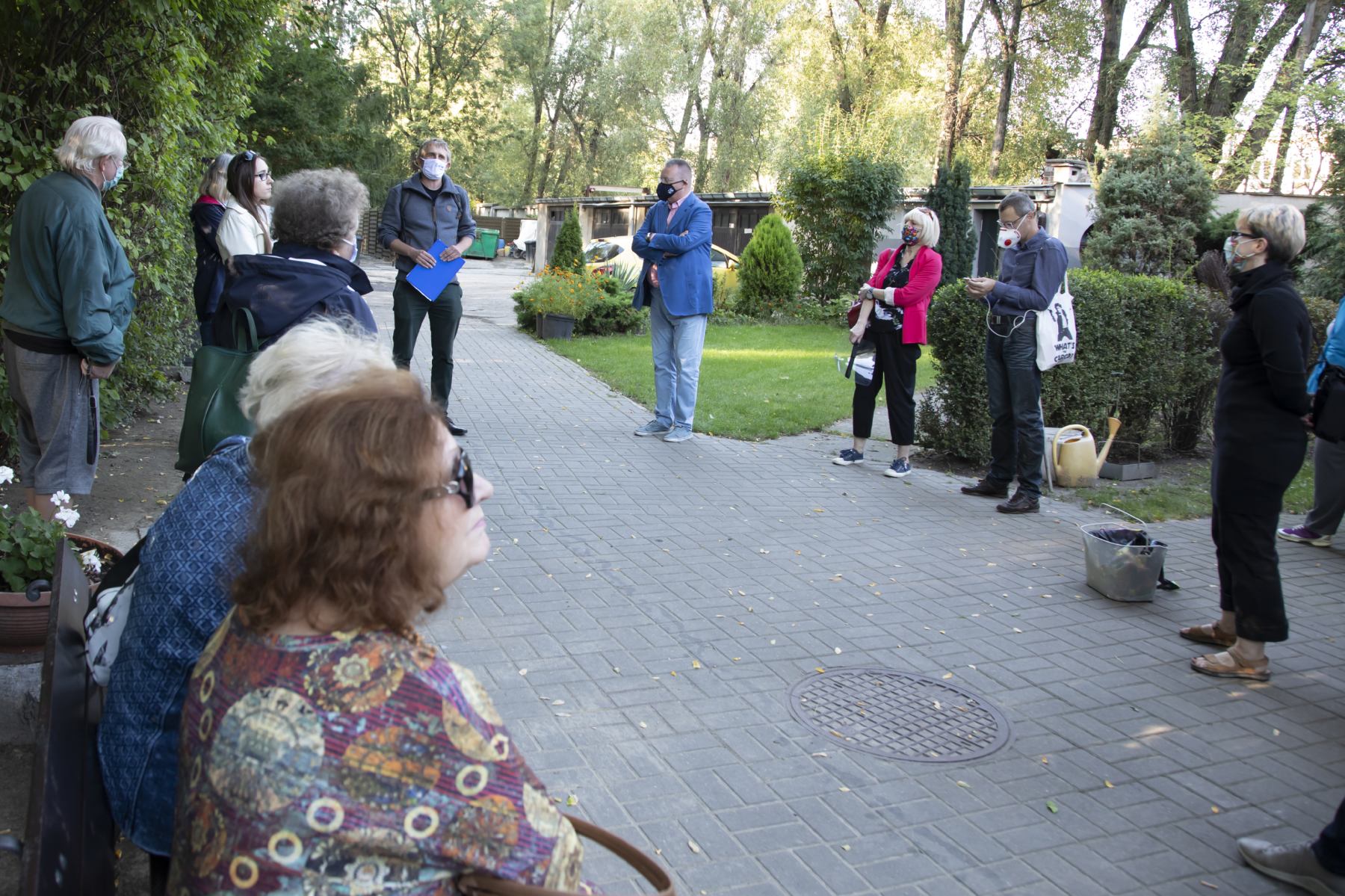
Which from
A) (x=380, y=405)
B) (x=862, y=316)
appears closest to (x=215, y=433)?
(x=380, y=405)

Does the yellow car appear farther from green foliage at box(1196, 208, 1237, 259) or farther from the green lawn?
green foliage at box(1196, 208, 1237, 259)

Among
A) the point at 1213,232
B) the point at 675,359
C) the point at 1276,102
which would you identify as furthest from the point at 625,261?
the point at 675,359

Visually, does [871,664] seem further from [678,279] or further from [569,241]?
[569,241]

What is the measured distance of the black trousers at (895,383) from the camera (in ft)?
26.2

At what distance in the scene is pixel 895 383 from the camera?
26.6 feet

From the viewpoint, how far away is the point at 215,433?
345 cm

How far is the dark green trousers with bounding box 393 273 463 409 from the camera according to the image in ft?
27.1

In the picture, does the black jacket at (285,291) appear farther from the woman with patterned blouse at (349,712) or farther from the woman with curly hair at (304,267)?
the woman with patterned blouse at (349,712)

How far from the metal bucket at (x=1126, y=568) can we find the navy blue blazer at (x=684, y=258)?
415cm

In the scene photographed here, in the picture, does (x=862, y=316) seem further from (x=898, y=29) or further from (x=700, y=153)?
(x=700, y=153)

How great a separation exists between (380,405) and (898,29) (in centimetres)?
3881

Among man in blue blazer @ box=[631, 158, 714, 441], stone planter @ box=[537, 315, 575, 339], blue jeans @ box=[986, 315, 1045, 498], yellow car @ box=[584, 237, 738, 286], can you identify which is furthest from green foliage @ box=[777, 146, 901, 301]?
blue jeans @ box=[986, 315, 1045, 498]

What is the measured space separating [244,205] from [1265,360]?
5326 millimetres

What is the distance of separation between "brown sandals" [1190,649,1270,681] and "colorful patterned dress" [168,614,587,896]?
4.12 meters
